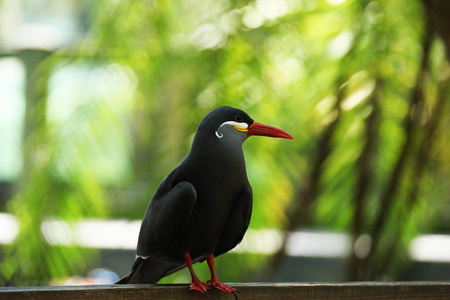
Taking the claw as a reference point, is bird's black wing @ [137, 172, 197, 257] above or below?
above

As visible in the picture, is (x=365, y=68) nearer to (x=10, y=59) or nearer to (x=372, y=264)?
(x=372, y=264)

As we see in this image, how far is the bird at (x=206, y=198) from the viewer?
628 mm

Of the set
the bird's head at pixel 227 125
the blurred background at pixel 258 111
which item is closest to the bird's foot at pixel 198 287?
the bird's head at pixel 227 125

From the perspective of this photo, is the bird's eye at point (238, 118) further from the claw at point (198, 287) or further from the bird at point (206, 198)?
the claw at point (198, 287)

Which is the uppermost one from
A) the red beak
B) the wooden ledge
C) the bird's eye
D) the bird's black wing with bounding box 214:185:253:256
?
the bird's eye

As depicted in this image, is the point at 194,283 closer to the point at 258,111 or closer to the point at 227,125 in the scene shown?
the point at 227,125

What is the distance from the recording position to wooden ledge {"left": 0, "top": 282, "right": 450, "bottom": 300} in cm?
62

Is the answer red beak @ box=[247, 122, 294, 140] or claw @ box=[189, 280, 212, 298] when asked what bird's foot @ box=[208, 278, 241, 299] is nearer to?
claw @ box=[189, 280, 212, 298]

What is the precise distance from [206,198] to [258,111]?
83cm

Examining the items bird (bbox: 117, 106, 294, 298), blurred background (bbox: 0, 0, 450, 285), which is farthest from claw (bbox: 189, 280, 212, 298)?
blurred background (bbox: 0, 0, 450, 285)

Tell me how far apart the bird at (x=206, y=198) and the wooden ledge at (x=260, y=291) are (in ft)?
0.11

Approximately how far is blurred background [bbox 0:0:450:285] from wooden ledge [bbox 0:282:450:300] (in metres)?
0.65

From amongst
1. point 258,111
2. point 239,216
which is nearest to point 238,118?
point 239,216

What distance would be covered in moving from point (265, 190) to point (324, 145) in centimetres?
22
